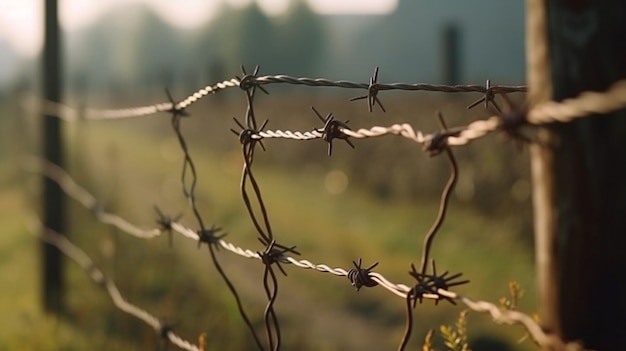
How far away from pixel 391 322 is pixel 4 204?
6.74 metres

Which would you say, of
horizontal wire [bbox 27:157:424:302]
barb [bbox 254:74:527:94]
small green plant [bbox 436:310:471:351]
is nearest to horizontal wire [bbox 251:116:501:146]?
barb [bbox 254:74:527:94]

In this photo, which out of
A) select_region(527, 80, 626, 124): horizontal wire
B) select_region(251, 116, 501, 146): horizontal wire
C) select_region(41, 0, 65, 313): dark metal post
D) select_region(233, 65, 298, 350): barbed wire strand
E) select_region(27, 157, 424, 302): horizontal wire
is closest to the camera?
select_region(527, 80, 626, 124): horizontal wire

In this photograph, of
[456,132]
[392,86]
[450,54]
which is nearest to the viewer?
[456,132]

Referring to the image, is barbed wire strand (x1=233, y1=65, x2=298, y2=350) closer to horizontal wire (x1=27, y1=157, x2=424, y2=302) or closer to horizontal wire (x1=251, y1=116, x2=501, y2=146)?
horizontal wire (x1=27, y1=157, x2=424, y2=302)

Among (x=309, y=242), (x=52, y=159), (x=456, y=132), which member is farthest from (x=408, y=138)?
(x=309, y=242)

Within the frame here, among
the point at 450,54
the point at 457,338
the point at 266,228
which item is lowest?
the point at 457,338

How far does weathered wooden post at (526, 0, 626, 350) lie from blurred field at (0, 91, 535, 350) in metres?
2.84

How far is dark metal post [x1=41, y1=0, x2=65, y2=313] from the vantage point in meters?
5.75

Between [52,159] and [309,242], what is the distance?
4.18 m

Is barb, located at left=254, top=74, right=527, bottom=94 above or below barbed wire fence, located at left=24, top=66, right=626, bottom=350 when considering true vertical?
above

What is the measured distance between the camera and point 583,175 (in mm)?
1495

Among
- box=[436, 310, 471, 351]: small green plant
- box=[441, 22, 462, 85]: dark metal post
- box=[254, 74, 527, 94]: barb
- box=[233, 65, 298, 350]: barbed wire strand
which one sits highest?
box=[441, 22, 462, 85]: dark metal post

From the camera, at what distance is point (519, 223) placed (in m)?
8.70

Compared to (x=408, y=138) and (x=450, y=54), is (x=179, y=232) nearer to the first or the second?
(x=408, y=138)
